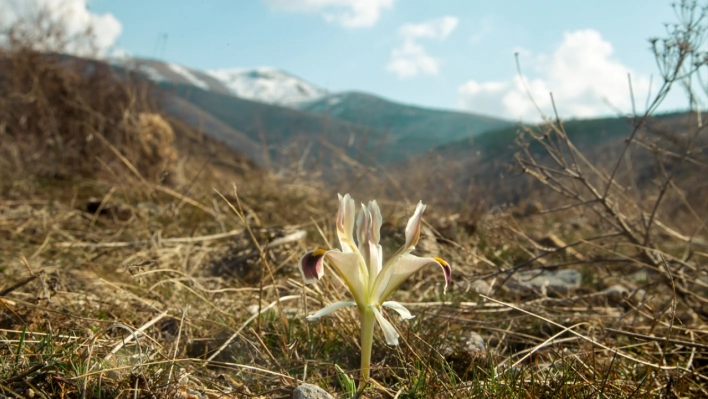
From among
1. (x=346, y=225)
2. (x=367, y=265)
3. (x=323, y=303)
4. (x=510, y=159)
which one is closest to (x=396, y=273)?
(x=367, y=265)

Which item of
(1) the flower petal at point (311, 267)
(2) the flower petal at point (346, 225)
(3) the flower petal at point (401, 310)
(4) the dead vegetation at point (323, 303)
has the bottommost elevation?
(4) the dead vegetation at point (323, 303)

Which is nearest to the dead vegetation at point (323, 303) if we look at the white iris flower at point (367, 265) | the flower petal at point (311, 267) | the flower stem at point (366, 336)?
the flower stem at point (366, 336)

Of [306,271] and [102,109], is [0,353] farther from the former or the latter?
[102,109]

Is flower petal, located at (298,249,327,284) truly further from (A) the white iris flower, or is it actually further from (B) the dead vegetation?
(B) the dead vegetation

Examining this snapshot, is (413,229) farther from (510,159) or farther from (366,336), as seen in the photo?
(510,159)

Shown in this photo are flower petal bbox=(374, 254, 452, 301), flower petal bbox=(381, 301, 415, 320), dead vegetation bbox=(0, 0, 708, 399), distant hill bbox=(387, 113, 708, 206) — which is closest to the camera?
flower petal bbox=(381, 301, 415, 320)

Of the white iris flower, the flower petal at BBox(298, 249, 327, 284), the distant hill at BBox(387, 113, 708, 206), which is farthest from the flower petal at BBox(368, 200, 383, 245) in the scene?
the distant hill at BBox(387, 113, 708, 206)

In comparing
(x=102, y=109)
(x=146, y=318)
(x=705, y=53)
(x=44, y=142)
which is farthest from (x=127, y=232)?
(x=102, y=109)

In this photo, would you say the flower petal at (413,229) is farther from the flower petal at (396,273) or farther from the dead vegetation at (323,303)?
the dead vegetation at (323,303)
